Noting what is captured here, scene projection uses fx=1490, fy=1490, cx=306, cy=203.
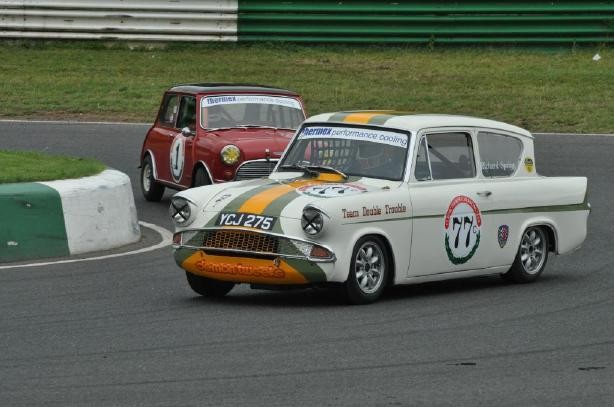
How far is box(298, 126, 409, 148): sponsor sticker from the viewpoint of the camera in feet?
33.9

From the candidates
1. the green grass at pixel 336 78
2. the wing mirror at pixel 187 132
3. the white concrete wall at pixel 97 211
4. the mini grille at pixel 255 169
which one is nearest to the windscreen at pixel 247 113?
the wing mirror at pixel 187 132

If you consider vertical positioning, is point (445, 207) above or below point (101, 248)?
above

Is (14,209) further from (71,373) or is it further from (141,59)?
(141,59)

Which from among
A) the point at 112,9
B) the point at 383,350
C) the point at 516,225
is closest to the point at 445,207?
the point at 516,225

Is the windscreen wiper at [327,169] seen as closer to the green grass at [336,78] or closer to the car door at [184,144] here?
the car door at [184,144]

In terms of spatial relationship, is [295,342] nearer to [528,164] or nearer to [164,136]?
[528,164]

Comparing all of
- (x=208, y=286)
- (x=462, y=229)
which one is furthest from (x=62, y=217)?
(x=462, y=229)

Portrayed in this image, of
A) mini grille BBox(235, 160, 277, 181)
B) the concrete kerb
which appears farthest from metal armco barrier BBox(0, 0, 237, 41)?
the concrete kerb

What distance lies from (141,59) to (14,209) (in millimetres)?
14529

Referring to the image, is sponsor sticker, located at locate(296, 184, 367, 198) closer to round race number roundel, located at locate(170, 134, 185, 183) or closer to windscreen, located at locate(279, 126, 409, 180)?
windscreen, located at locate(279, 126, 409, 180)

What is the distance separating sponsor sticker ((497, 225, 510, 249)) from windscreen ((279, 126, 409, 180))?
941 mm

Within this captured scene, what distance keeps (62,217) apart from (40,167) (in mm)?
1749

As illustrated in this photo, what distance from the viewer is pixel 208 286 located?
390 inches

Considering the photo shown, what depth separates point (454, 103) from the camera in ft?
74.2
